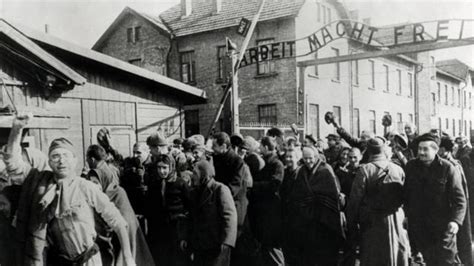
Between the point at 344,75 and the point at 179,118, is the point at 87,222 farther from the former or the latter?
the point at 344,75

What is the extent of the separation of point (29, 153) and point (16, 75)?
Result: 404cm

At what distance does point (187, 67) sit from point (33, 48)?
655 inches

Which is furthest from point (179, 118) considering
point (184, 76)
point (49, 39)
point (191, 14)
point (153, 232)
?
point (191, 14)

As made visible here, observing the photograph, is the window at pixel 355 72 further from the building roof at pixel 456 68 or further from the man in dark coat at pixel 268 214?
the building roof at pixel 456 68

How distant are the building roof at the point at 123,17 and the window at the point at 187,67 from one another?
59.0 inches

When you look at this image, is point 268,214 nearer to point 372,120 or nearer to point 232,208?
point 232,208

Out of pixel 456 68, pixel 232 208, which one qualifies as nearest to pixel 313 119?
pixel 232 208

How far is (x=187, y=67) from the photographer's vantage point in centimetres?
2466

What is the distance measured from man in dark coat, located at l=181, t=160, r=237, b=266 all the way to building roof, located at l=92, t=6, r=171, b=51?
2045 cm

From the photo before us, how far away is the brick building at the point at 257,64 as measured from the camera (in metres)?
21.7

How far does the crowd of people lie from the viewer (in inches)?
150

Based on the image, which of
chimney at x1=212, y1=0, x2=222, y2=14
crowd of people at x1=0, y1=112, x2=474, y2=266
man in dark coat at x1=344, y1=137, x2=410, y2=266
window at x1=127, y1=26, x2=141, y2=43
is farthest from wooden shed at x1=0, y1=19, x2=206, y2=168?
window at x1=127, y1=26, x2=141, y2=43

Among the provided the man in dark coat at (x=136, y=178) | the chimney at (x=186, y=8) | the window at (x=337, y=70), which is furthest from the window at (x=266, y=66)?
the man in dark coat at (x=136, y=178)

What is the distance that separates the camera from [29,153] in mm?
5043
